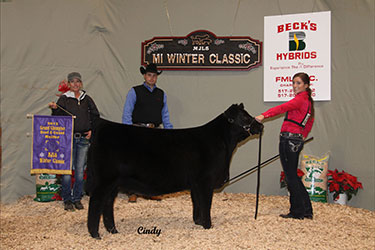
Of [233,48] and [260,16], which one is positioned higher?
[260,16]

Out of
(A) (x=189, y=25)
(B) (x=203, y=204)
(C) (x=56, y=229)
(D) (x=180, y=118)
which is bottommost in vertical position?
(C) (x=56, y=229)

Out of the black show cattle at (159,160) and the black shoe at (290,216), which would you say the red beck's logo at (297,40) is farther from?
the black shoe at (290,216)

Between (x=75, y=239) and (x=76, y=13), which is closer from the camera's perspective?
(x=75, y=239)

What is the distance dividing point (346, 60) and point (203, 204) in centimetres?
333

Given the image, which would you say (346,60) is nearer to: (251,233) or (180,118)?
(180,118)

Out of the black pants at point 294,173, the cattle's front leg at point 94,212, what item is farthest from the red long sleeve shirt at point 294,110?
the cattle's front leg at point 94,212

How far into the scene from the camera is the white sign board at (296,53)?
5.54 meters

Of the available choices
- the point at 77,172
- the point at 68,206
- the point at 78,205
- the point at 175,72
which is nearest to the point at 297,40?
the point at 175,72

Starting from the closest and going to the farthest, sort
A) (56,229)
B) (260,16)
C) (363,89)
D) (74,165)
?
(56,229) → (74,165) → (363,89) → (260,16)

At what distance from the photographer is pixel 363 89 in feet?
17.7

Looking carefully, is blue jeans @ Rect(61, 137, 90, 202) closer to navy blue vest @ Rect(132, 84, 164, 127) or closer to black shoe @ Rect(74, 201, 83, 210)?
black shoe @ Rect(74, 201, 83, 210)

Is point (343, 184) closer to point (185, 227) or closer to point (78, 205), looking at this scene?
point (185, 227)

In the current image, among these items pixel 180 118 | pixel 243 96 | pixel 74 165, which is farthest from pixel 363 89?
pixel 74 165

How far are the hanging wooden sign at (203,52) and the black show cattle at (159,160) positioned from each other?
2.09 metres
